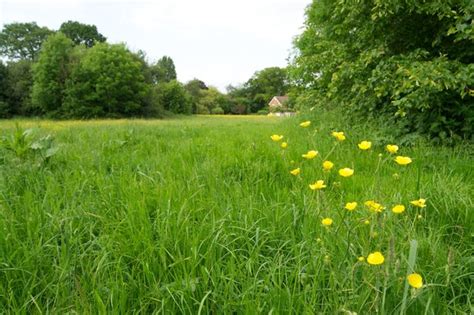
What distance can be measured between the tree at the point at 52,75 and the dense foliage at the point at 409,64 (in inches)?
1431

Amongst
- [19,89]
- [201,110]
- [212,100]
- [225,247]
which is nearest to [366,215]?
[225,247]

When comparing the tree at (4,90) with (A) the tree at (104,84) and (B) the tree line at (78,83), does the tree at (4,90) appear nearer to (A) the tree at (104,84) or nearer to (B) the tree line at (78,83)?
(B) the tree line at (78,83)

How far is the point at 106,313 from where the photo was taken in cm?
103

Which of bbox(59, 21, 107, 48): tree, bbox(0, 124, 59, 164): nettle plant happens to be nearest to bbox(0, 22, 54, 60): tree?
bbox(59, 21, 107, 48): tree

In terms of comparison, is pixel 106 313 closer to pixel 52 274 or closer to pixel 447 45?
pixel 52 274

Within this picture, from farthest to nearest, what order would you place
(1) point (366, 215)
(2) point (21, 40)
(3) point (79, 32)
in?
(3) point (79, 32) < (2) point (21, 40) < (1) point (366, 215)

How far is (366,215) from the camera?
62.3 inches

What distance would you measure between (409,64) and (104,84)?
36.6 m

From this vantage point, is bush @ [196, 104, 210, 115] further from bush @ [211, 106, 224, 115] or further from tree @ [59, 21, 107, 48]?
tree @ [59, 21, 107, 48]

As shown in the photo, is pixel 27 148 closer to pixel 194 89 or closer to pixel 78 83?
pixel 78 83

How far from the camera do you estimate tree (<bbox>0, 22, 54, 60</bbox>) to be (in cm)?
4906

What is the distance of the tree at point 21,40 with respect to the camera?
161ft

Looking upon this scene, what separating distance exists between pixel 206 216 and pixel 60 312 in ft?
2.46

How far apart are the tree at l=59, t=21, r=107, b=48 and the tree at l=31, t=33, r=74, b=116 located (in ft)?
57.0
